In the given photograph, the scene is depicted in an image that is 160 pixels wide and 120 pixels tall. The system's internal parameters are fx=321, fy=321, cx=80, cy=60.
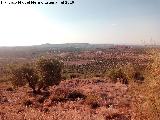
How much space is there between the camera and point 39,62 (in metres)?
49.3

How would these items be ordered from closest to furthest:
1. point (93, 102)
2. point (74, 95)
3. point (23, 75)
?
point (93, 102), point (74, 95), point (23, 75)

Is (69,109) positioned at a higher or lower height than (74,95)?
higher

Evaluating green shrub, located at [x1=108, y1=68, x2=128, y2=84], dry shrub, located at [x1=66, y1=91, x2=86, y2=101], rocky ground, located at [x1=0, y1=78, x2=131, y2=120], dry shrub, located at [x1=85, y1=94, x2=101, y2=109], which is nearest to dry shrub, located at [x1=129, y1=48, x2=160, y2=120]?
rocky ground, located at [x1=0, y1=78, x2=131, y2=120]

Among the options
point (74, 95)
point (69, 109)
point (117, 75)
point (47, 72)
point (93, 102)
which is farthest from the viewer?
point (117, 75)

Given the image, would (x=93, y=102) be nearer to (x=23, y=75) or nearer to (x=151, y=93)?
(x=23, y=75)

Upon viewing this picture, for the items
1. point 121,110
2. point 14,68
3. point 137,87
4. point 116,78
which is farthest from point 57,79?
point 137,87

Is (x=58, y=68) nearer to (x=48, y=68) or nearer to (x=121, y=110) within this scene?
(x=48, y=68)

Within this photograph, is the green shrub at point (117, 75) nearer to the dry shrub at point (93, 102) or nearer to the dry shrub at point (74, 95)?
the dry shrub at point (74, 95)

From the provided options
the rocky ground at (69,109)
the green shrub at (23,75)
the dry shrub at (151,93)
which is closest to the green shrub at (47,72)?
the green shrub at (23,75)

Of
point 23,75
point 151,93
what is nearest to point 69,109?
point 151,93

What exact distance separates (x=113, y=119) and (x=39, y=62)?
2639cm

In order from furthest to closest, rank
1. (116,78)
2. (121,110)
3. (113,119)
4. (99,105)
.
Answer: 1. (116,78)
2. (99,105)
3. (121,110)
4. (113,119)

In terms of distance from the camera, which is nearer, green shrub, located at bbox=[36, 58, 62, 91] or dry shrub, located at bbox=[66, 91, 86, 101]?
dry shrub, located at bbox=[66, 91, 86, 101]

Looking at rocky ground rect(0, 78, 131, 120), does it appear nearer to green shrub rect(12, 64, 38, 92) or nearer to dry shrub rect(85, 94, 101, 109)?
dry shrub rect(85, 94, 101, 109)
